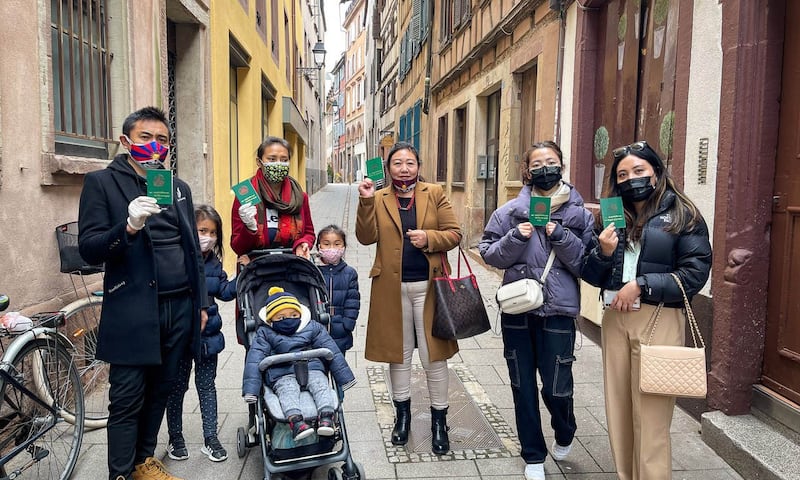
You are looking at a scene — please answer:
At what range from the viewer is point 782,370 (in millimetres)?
3656

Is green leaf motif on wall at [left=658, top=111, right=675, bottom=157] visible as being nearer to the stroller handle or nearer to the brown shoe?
the stroller handle

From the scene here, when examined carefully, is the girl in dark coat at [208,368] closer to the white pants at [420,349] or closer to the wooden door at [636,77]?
the white pants at [420,349]

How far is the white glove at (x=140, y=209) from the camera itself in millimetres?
2713

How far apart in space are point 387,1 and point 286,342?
26.5 meters

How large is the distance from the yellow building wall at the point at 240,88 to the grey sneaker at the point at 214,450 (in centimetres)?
524

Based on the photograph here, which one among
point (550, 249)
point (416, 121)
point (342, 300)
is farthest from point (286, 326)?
point (416, 121)

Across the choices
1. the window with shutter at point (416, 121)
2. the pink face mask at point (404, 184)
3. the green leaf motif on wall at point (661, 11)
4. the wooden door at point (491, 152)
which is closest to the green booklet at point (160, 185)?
the pink face mask at point (404, 184)

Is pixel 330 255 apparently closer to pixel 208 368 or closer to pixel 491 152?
pixel 208 368

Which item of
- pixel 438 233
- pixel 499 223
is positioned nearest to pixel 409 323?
pixel 438 233

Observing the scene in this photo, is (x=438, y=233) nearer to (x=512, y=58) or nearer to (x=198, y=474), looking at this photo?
(x=198, y=474)

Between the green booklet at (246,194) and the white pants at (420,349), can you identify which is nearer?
the green booklet at (246,194)

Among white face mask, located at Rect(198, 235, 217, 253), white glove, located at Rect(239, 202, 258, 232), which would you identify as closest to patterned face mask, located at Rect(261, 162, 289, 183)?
white glove, located at Rect(239, 202, 258, 232)

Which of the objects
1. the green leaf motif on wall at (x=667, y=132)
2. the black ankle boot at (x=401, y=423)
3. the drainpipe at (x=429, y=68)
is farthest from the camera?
the drainpipe at (x=429, y=68)

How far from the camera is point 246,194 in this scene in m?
3.59
